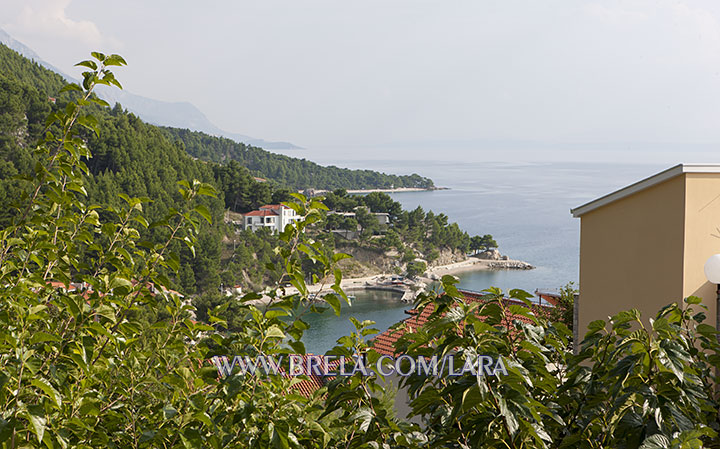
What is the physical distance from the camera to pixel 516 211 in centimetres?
8194

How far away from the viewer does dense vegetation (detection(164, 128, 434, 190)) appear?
267 feet

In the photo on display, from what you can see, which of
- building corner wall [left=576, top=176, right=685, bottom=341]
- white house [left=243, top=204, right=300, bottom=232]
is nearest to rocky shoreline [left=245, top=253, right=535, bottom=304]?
white house [left=243, top=204, right=300, bottom=232]

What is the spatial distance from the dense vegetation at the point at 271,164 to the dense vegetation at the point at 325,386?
7910 centimetres

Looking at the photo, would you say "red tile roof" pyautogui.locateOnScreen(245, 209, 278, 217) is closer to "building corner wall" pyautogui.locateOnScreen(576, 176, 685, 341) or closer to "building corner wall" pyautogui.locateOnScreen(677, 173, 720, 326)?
"building corner wall" pyautogui.locateOnScreen(576, 176, 685, 341)

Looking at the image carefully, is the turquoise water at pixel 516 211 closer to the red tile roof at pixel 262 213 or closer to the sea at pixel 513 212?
the sea at pixel 513 212

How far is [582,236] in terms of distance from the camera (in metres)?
3.94

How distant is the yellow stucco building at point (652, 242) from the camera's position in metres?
2.85

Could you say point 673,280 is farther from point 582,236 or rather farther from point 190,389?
point 190,389

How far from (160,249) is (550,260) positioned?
56487 millimetres

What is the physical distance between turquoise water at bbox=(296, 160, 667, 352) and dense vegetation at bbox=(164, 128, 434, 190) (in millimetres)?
9330

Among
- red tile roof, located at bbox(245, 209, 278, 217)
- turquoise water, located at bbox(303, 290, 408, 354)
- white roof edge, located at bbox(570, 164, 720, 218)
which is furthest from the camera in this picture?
red tile roof, located at bbox(245, 209, 278, 217)

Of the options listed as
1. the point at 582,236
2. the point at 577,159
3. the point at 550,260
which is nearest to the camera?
the point at 582,236

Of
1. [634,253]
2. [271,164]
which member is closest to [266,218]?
[271,164]

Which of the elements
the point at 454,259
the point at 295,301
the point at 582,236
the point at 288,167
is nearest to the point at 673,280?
the point at 582,236
